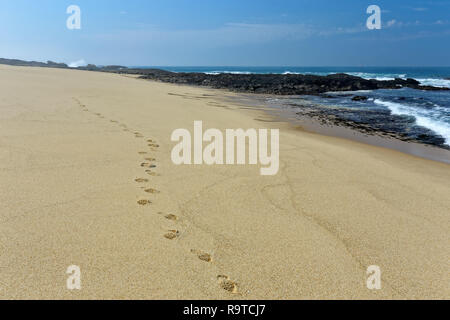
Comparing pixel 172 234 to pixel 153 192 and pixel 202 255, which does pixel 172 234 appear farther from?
pixel 153 192

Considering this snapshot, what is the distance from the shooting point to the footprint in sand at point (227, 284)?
2.25 m

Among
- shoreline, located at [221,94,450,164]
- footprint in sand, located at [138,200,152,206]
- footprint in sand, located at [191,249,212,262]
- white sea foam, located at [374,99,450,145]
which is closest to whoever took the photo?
footprint in sand, located at [191,249,212,262]

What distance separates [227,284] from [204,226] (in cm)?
81

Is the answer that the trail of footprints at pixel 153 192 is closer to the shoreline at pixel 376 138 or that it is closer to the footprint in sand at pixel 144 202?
the footprint in sand at pixel 144 202

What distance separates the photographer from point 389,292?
7.72 feet

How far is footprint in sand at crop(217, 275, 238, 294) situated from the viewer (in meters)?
2.25

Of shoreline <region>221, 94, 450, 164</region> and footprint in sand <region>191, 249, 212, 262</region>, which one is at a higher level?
shoreline <region>221, 94, 450, 164</region>

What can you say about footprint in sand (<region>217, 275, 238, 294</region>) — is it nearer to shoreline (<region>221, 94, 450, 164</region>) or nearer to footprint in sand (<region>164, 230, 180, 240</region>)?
footprint in sand (<region>164, 230, 180, 240</region>)

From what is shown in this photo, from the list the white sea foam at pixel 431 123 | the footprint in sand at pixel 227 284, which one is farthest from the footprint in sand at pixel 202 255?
the white sea foam at pixel 431 123

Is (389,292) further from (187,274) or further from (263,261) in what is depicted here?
(187,274)

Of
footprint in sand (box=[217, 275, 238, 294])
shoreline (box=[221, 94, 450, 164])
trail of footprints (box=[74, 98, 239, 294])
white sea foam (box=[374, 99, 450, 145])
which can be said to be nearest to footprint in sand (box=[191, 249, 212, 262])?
trail of footprints (box=[74, 98, 239, 294])

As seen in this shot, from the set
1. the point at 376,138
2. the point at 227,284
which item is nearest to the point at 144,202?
the point at 227,284
